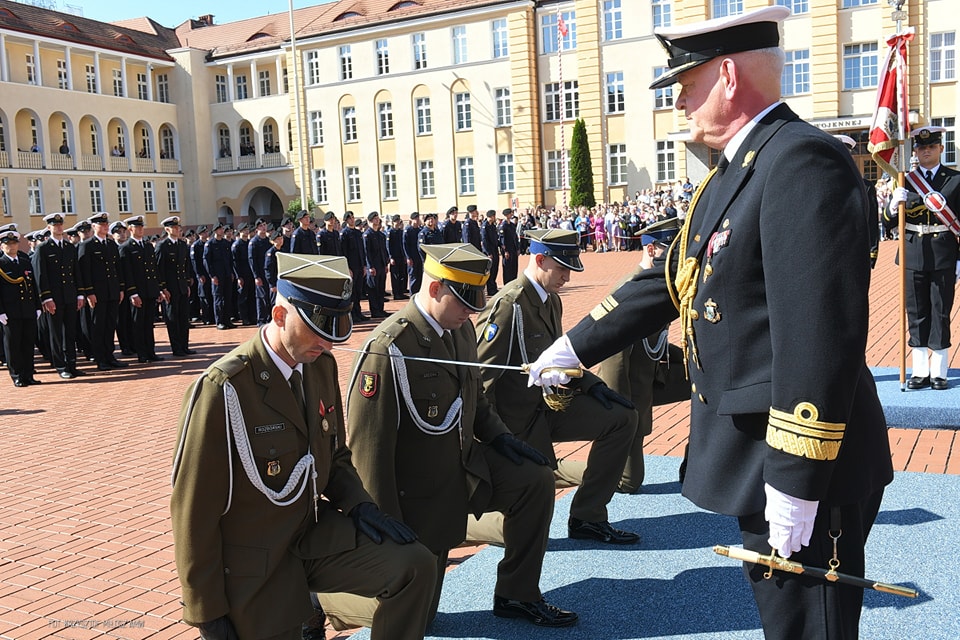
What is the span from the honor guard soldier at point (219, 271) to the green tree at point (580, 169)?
2243 centimetres

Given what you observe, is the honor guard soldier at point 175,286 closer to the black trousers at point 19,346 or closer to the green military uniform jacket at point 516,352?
the black trousers at point 19,346

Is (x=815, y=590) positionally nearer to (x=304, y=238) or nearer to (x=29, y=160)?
(x=304, y=238)

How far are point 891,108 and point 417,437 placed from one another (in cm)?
559

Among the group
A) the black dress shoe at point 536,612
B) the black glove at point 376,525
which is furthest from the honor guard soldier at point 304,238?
the black glove at point 376,525

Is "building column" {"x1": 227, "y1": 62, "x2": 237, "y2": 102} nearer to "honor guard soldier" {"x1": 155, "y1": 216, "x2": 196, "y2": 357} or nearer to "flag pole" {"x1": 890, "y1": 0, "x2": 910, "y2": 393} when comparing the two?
"honor guard soldier" {"x1": 155, "y1": 216, "x2": 196, "y2": 357}

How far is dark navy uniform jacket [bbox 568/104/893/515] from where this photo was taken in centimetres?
224

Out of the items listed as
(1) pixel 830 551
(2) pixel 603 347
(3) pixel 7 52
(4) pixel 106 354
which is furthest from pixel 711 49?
(3) pixel 7 52

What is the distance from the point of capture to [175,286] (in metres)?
14.7

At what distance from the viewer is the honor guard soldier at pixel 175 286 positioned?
14344 mm

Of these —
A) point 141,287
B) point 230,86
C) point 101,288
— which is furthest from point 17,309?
point 230,86

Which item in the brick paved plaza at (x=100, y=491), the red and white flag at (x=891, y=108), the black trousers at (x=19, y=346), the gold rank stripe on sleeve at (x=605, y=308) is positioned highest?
the red and white flag at (x=891, y=108)

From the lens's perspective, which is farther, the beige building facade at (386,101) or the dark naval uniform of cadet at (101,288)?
the beige building facade at (386,101)

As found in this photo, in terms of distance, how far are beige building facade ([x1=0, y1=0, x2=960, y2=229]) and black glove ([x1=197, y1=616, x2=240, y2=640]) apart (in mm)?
32769

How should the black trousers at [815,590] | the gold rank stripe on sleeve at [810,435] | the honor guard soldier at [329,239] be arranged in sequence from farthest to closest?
the honor guard soldier at [329,239], the black trousers at [815,590], the gold rank stripe on sleeve at [810,435]
